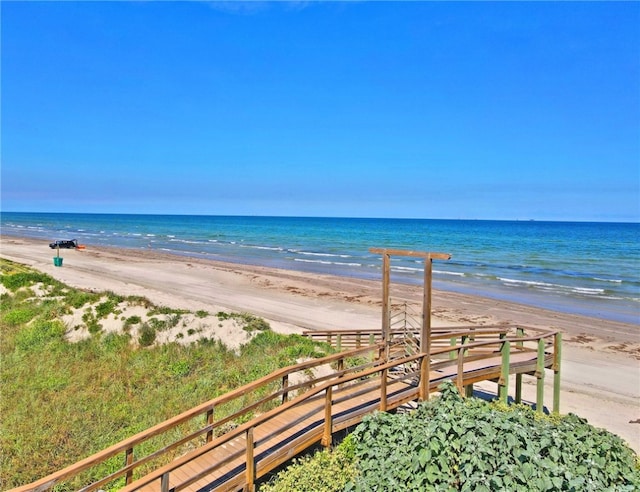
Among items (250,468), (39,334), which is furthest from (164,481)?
(39,334)

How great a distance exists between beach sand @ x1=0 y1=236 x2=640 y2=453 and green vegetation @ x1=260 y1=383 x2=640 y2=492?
6.27 meters

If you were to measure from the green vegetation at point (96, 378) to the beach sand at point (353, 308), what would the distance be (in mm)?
2198

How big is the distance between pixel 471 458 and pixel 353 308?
64.1ft

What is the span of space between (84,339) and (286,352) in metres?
8.66

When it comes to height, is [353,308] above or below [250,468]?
below

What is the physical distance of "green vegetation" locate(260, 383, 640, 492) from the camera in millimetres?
5203

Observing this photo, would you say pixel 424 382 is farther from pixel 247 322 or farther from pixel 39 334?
pixel 39 334

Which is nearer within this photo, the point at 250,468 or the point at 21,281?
the point at 250,468

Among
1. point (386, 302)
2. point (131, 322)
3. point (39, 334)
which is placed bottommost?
point (39, 334)

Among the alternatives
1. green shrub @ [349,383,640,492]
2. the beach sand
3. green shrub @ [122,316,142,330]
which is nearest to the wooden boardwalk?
green shrub @ [349,383,640,492]

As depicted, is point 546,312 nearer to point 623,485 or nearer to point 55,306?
point 623,485

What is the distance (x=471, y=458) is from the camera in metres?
5.41

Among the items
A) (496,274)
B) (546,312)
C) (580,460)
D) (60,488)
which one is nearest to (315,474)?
(580,460)

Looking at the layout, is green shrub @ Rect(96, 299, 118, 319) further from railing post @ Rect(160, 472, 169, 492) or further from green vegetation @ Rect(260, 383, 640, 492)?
railing post @ Rect(160, 472, 169, 492)
